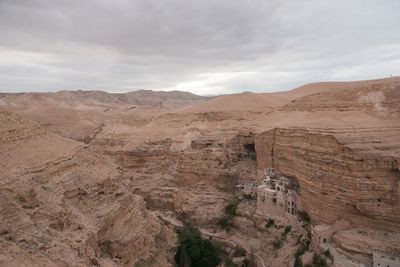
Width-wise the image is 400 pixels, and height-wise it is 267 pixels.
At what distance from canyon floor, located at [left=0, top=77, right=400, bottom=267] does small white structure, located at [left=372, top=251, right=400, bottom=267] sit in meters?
0.30

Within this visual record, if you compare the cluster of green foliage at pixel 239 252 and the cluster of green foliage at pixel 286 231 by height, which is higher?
the cluster of green foliage at pixel 286 231

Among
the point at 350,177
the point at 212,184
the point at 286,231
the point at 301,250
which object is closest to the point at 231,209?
the point at 212,184

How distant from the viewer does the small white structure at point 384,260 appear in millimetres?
13164

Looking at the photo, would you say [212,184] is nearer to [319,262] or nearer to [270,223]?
[270,223]

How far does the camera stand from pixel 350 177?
52.2ft

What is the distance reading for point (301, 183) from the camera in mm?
19031

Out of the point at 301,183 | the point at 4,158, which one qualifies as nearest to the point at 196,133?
the point at 301,183

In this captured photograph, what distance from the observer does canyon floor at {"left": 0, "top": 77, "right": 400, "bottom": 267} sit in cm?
1145

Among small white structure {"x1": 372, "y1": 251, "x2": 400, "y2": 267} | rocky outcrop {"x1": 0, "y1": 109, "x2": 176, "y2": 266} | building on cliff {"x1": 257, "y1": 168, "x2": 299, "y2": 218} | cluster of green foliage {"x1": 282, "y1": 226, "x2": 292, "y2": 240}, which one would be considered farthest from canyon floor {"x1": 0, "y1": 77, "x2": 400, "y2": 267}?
building on cliff {"x1": 257, "y1": 168, "x2": 299, "y2": 218}

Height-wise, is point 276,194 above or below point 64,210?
below

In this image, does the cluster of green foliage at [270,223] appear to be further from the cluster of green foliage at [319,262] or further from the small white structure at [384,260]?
the small white structure at [384,260]

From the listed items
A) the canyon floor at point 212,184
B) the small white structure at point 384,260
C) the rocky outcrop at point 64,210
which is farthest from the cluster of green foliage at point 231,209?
the small white structure at point 384,260

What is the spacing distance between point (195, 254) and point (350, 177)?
9.85 metres

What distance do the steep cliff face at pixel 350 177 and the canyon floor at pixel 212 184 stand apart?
0.17 feet
